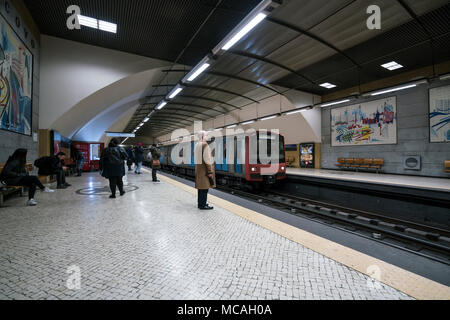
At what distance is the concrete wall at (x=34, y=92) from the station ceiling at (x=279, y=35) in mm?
621

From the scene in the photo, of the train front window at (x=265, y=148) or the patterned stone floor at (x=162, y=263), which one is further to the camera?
the train front window at (x=265, y=148)

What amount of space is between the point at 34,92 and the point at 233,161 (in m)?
7.76

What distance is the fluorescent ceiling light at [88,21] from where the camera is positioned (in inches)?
264

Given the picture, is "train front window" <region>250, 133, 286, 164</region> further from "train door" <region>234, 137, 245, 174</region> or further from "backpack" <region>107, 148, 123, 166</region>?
"backpack" <region>107, 148, 123, 166</region>

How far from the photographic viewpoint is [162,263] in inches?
76.2

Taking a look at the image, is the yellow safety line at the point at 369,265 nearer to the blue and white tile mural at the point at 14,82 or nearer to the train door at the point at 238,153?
the train door at the point at 238,153

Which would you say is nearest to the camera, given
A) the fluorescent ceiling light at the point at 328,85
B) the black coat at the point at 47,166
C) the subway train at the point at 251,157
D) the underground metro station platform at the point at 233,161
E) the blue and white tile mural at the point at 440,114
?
the underground metro station platform at the point at 233,161

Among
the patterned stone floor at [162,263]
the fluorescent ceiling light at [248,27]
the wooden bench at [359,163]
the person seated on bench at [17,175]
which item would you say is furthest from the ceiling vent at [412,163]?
the person seated on bench at [17,175]

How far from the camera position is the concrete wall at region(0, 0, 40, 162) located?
5004 mm

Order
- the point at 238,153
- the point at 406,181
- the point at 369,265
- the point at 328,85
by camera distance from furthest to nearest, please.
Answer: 1. the point at 328,85
2. the point at 238,153
3. the point at 406,181
4. the point at 369,265

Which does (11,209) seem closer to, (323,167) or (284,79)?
(284,79)

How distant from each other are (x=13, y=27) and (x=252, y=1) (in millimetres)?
6450

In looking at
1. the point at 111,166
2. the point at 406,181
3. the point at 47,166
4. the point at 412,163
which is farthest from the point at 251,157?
the point at 412,163

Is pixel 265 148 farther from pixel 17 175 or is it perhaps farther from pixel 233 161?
pixel 17 175
